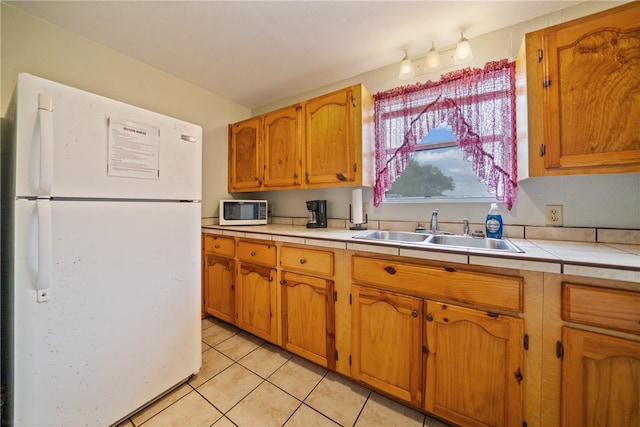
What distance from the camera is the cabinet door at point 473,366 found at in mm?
953

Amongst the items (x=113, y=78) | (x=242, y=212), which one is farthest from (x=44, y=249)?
(x=113, y=78)

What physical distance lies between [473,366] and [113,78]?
2.98 m

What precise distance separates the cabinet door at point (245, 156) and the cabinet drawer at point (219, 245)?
0.64 metres

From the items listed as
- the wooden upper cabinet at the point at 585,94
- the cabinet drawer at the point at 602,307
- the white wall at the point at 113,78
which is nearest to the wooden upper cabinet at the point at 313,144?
the white wall at the point at 113,78

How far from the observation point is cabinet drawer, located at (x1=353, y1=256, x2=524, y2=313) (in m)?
0.95

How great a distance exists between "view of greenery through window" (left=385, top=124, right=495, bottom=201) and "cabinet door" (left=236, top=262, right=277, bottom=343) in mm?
1193

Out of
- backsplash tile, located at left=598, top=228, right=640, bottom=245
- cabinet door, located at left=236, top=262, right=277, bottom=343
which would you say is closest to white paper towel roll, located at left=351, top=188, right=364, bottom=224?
cabinet door, located at left=236, top=262, right=277, bottom=343

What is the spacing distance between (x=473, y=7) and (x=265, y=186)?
1.99 metres

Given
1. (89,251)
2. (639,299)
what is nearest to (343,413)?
(639,299)

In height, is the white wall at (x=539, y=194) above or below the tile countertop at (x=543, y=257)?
above

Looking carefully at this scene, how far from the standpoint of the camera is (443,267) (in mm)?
1074

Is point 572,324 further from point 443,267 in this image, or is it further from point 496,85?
point 496,85

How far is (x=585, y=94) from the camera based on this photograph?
106 cm

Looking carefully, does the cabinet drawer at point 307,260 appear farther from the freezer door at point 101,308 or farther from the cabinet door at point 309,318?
the freezer door at point 101,308
